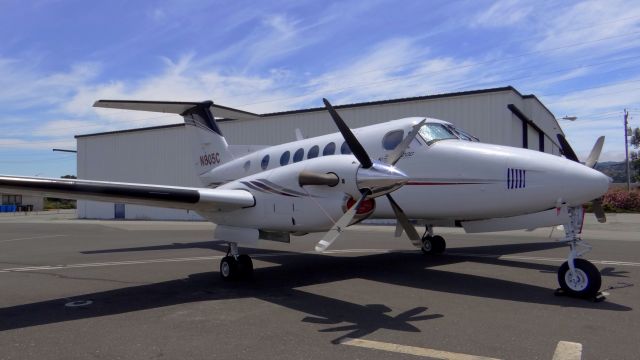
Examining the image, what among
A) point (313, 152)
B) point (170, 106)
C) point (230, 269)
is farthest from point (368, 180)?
point (170, 106)

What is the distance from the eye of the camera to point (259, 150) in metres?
13.8

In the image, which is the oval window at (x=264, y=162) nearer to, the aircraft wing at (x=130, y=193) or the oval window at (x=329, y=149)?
the oval window at (x=329, y=149)

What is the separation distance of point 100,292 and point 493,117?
845 inches

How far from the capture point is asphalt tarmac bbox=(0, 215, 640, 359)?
17.3 feet

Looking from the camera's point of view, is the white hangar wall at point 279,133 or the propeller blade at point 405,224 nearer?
the propeller blade at point 405,224

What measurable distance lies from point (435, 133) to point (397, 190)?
142 centimetres

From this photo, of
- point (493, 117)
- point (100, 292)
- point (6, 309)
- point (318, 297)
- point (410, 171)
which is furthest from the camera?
point (493, 117)

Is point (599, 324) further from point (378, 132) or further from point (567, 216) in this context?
point (378, 132)

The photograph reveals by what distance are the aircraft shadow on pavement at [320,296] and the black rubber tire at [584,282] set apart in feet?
0.51

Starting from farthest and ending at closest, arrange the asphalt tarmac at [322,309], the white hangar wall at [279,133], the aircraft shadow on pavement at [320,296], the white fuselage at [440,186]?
the white hangar wall at [279,133], the white fuselage at [440,186], the aircraft shadow on pavement at [320,296], the asphalt tarmac at [322,309]

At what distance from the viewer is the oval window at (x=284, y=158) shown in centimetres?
1191

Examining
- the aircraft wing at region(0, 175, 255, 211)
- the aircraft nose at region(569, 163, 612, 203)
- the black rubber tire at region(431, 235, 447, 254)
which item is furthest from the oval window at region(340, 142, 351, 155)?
the aircraft nose at region(569, 163, 612, 203)

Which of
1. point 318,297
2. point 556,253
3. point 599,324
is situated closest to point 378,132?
point 318,297

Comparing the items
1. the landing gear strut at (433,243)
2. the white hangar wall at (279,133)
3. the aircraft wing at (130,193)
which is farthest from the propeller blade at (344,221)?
the white hangar wall at (279,133)
